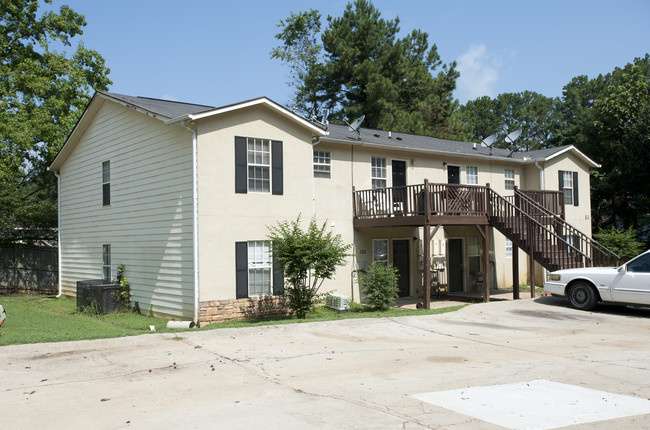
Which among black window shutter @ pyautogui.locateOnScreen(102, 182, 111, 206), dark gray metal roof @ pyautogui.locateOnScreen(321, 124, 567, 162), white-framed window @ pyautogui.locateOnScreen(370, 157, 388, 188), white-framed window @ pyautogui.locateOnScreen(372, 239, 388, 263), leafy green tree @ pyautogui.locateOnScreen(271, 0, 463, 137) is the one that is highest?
leafy green tree @ pyautogui.locateOnScreen(271, 0, 463, 137)

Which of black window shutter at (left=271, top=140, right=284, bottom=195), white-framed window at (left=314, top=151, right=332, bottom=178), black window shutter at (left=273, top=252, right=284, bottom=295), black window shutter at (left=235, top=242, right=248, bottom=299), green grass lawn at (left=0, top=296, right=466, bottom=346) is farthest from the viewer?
white-framed window at (left=314, top=151, right=332, bottom=178)

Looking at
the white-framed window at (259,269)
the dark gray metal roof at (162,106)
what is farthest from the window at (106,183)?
the white-framed window at (259,269)

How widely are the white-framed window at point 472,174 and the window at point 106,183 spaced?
1330 cm

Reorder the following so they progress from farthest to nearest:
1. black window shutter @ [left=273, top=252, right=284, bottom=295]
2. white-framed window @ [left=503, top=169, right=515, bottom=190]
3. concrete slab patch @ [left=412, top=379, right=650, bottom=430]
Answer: white-framed window @ [left=503, top=169, right=515, bottom=190] < black window shutter @ [left=273, top=252, right=284, bottom=295] < concrete slab patch @ [left=412, top=379, right=650, bottom=430]

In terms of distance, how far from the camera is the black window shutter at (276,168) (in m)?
14.9

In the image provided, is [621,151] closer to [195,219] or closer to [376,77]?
[376,77]

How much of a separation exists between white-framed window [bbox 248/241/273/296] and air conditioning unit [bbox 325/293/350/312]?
1.98 metres

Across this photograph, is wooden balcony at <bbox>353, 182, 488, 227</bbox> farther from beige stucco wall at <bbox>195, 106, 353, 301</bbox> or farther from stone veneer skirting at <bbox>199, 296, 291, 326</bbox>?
stone veneer skirting at <bbox>199, 296, 291, 326</bbox>

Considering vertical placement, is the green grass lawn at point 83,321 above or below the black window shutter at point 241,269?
Answer: below

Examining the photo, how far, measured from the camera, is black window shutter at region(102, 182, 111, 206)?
700 inches

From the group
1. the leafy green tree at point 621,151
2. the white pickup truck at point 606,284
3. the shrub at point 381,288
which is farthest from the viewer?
the leafy green tree at point 621,151

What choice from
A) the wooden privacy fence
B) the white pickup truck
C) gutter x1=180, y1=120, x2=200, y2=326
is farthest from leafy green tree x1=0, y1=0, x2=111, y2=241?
the white pickup truck

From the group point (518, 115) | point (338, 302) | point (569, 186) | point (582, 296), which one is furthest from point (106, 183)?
point (518, 115)

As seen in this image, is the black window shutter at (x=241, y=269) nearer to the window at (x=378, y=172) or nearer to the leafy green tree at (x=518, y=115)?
the window at (x=378, y=172)
